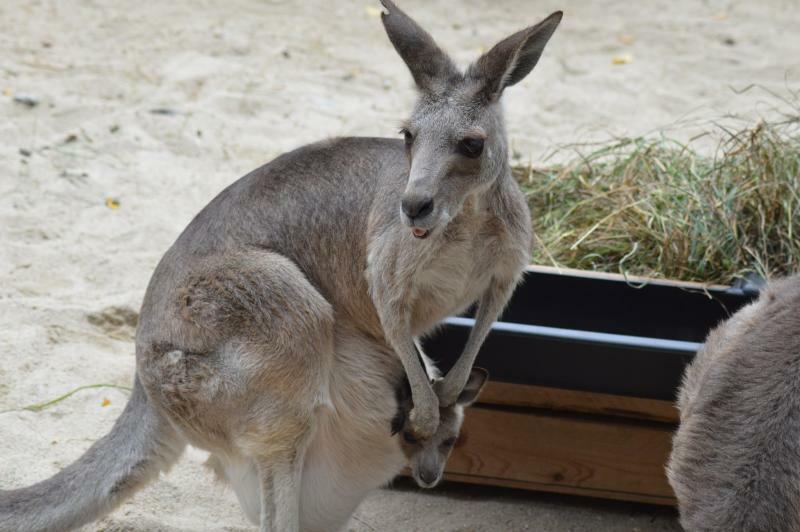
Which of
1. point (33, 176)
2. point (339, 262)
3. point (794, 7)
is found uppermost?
point (339, 262)

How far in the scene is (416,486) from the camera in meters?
4.13

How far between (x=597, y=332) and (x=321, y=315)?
1141 mm

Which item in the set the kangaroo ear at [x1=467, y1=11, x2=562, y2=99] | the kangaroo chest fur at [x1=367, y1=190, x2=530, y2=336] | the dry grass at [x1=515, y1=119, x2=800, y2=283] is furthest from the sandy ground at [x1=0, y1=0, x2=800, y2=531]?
the kangaroo ear at [x1=467, y1=11, x2=562, y2=99]

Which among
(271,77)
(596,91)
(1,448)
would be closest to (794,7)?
(596,91)

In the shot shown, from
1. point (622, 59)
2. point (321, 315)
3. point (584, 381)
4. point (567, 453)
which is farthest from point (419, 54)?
point (622, 59)

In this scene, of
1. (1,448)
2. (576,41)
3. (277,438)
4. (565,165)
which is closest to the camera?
(277,438)

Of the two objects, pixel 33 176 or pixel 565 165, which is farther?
pixel 33 176

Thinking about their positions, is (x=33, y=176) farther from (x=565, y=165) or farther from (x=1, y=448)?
(x=565, y=165)

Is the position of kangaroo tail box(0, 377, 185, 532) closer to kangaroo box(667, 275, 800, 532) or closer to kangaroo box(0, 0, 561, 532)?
kangaroo box(0, 0, 561, 532)

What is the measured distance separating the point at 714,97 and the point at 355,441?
15.0 ft

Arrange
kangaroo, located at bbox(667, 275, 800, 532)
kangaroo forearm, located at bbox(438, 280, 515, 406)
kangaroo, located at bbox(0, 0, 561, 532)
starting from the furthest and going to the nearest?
kangaroo forearm, located at bbox(438, 280, 515, 406)
kangaroo, located at bbox(0, 0, 561, 532)
kangaroo, located at bbox(667, 275, 800, 532)

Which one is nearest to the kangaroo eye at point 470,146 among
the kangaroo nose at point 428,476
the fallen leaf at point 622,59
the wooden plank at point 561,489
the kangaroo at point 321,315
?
the kangaroo at point 321,315

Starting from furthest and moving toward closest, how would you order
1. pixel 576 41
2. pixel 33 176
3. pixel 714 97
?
pixel 576 41 → pixel 714 97 → pixel 33 176

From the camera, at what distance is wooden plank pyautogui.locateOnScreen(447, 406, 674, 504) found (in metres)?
3.80
